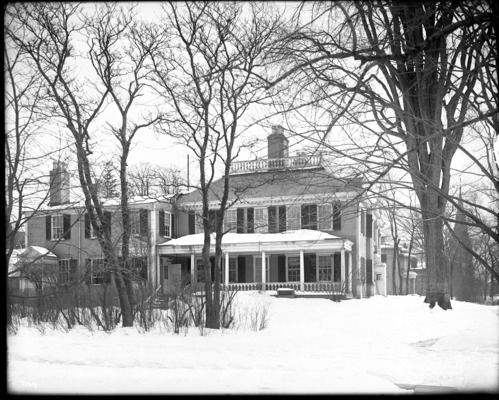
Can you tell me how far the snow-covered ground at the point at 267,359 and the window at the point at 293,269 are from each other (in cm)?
1185

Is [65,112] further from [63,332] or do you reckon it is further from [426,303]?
[426,303]

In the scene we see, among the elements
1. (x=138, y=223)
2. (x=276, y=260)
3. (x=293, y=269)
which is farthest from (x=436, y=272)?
(x=138, y=223)

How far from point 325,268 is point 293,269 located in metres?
1.58

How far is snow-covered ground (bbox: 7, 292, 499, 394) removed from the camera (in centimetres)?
628

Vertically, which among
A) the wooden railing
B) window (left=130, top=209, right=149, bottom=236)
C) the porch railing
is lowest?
the porch railing

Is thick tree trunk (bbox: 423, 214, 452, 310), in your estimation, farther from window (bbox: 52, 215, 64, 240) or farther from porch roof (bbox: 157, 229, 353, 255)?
window (bbox: 52, 215, 64, 240)

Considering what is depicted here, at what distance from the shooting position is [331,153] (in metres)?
8.23

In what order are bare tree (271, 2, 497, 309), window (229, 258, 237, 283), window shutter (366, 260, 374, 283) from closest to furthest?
bare tree (271, 2, 497, 309), window (229, 258, 237, 283), window shutter (366, 260, 374, 283)

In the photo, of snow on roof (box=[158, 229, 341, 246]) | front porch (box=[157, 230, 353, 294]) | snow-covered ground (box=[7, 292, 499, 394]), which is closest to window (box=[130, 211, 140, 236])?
front porch (box=[157, 230, 353, 294])

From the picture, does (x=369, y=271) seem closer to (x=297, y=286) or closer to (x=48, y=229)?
(x=297, y=286)

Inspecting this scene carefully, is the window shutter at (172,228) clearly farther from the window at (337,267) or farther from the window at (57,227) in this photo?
the window at (337,267)

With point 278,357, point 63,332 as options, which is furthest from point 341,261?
point 278,357

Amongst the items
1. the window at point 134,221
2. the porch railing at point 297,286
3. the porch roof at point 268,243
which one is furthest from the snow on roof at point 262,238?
the window at point 134,221

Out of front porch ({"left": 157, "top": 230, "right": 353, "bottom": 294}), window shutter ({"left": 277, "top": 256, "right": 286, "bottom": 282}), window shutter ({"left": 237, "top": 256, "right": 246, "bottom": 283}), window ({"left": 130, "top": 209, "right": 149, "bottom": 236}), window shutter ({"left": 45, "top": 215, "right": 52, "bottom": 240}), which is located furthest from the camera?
window shutter ({"left": 45, "top": 215, "right": 52, "bottom": 240})
